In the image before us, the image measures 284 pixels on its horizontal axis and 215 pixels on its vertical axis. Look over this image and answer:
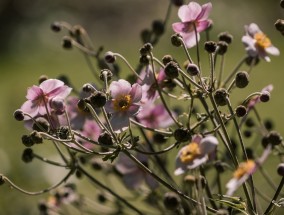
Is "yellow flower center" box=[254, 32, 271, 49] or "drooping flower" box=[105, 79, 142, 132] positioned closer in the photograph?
"drooping flower" box=[105, 79, 142, 132]

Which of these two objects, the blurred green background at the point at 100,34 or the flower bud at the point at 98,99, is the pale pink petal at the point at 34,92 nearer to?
the flower bud at the point at 98,99

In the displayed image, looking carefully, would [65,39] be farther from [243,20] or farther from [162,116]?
[243,20]

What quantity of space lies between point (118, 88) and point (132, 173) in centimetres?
39

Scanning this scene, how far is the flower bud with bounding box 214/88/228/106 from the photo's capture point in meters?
1.06

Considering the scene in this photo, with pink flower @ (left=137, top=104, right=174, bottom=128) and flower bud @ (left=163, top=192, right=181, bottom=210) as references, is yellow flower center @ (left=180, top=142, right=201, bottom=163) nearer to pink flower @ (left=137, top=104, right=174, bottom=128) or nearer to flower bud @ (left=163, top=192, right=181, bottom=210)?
flower bud @ (left=163, top=192, right=181, bottom=210)

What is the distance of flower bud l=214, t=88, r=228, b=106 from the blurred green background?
259 centimetres

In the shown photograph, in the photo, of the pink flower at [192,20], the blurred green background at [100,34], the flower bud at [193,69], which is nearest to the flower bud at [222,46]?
the pink flower at [192,20]

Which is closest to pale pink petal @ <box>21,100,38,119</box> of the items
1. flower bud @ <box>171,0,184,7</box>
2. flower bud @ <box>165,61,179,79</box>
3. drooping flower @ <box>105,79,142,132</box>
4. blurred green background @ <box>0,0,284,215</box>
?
drooping flower @ <box>105,79,142,132</box>

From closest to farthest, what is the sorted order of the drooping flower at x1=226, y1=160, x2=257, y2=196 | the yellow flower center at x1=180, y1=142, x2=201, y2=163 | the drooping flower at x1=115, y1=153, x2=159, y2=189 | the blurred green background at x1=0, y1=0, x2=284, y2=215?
the drooping flower at x1=226, y1=160, x2=257, y2=196 < the yellow flower center at x1=180, y1=142, x2=201, y2=163 < the drooping flower at x1=115, y1=153, x2=159, y2=189 < the blurred green background at x1=0, y1=0, x2=284, y2=215

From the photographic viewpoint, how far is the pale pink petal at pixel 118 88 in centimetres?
111

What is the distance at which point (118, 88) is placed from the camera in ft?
3.66

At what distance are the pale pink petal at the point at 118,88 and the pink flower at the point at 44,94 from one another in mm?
75

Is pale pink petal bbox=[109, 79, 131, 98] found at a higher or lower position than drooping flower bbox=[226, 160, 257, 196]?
lower

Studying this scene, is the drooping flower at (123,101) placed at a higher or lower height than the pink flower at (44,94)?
higher
